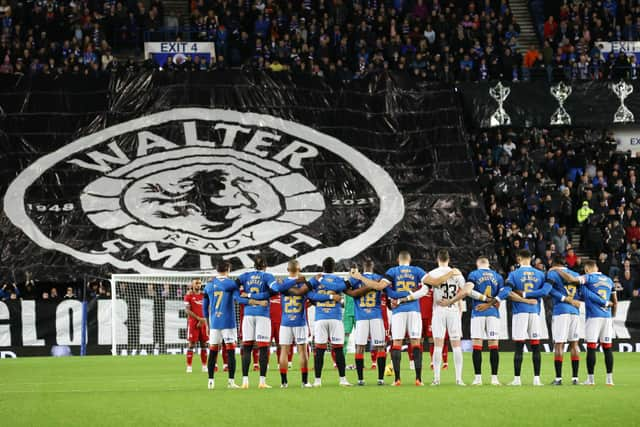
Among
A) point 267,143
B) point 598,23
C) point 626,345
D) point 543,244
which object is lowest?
point 626,345

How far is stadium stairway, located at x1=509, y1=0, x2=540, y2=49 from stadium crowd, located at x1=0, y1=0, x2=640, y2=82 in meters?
2.06

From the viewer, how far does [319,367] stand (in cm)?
1728

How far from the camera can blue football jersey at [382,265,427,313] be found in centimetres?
1722

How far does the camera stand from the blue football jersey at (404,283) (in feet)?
56.5

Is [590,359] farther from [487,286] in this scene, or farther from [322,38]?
[322,38]

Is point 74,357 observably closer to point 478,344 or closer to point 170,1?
point 478,344

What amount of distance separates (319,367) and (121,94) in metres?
18.8

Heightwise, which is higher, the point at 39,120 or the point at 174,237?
the point at 39,120

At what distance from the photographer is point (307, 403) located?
1452cm

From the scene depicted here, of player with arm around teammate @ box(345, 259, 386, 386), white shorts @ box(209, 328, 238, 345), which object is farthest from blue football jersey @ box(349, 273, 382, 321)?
white shorts @ box(209, 328, 238, 345)

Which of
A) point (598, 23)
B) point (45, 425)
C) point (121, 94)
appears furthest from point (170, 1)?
point (45, 425)

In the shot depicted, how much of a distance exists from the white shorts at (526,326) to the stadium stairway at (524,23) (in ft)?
83.5

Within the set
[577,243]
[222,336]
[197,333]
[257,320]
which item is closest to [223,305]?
[222,336]

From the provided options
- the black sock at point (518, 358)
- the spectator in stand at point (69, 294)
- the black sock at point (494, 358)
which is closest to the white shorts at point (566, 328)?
the black sock at point (518, 358)
